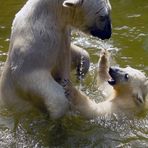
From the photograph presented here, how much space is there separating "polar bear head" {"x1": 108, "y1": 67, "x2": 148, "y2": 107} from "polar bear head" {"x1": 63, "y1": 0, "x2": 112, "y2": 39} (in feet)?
1.68

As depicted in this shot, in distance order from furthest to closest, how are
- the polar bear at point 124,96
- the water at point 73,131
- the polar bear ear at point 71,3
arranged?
the polar bear at point 124,96 < the water at point 73,131 < the polar bear ear at point 71,3

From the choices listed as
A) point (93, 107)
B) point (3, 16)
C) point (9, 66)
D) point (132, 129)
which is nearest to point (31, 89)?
point (9, 66)

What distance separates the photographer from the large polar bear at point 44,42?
5219 mm

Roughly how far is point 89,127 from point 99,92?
0.84 meters

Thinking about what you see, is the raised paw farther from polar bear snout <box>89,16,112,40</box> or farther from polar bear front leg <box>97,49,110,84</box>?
polar bear snout <box>89,16,112,40</box>

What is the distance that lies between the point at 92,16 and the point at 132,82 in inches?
35.5

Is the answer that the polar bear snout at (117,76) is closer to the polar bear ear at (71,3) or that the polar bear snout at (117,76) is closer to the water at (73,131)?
the water at (73,131)

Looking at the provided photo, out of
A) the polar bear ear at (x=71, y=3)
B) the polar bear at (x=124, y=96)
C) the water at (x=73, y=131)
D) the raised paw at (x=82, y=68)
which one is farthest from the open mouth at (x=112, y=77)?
the polar bear ear at (x=71, y=3)

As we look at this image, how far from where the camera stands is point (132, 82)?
5816mm

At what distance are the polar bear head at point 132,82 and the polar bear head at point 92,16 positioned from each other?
51 cm

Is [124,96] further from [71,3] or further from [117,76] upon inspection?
[71,3]

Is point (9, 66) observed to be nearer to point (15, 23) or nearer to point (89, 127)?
point (15, 23)

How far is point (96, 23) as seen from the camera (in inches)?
213

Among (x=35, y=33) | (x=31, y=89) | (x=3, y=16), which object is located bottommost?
(x=3, y=16)
